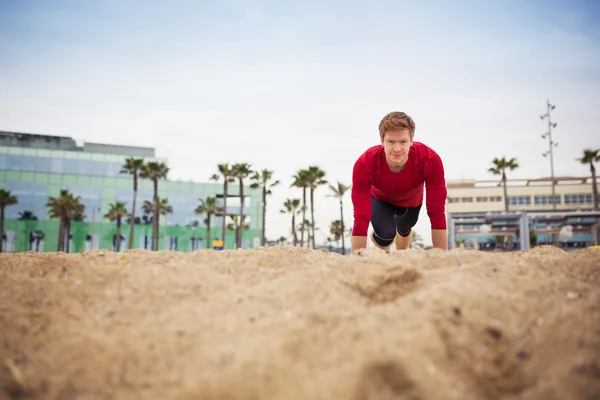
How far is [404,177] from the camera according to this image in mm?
5148

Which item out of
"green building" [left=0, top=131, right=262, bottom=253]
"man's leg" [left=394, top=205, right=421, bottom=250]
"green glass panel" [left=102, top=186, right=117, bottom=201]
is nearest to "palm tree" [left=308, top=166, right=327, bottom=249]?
"green building" [left=0, top=131, right=262, bottom=253]

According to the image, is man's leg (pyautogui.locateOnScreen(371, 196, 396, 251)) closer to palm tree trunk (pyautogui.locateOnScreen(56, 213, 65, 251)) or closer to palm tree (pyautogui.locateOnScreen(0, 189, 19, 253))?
palm tree trunk (pyautogui.locateOnScreen(56, 213, 65, 251))

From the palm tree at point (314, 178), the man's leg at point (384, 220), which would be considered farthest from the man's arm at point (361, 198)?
the palm tree at point (314, 178)

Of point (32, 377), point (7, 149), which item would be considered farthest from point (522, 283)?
point (7, 149)

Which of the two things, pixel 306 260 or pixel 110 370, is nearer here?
pixel 110 370

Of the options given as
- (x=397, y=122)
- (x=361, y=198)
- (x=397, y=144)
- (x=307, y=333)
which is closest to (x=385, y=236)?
(x=361, y=198)

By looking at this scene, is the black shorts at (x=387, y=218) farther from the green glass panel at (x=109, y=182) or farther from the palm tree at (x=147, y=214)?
the green glass panel at (x=109, y=182)

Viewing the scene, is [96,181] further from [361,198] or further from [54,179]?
[361,198]

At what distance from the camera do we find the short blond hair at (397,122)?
15.0 feet

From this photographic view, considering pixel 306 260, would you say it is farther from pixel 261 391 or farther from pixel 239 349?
pixel 261 391

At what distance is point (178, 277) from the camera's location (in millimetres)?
2633

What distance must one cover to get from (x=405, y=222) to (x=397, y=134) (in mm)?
2158

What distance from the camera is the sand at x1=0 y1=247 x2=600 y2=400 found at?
170cm

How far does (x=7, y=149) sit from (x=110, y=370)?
6133cm
